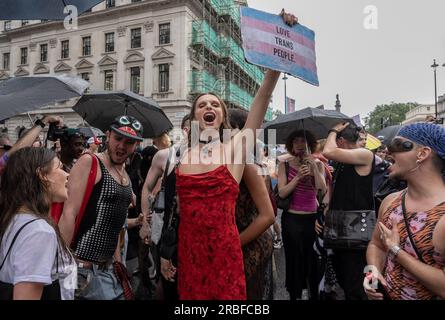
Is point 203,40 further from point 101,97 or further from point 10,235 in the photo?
point 10,235

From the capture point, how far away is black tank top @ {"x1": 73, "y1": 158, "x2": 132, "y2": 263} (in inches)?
90.4

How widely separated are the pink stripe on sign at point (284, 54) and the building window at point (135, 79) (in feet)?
96.5

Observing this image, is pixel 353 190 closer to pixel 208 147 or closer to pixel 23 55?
pixel 208 147

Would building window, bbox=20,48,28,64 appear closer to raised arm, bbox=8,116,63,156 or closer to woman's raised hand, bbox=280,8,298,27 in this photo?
raised arm, bbox=8,116,63,156

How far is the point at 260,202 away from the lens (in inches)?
90.8

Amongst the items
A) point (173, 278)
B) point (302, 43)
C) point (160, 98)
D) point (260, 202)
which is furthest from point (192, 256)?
point (160, 98)

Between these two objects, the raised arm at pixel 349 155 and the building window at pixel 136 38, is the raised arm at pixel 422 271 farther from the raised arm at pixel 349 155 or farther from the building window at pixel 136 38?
the building window at pixel 136 38

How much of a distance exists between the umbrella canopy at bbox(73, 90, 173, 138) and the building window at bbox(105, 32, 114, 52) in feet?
94.4

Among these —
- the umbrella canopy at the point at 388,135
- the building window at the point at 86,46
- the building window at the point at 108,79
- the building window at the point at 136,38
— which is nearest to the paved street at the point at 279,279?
the umbrella canopy at the point at 388,135

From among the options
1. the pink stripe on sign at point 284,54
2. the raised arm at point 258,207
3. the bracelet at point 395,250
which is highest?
the pink stripe on sign at point 284,54

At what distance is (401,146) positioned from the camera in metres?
1.90

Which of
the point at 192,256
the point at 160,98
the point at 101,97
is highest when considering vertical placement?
the point at 160,98

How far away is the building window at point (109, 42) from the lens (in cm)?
3155

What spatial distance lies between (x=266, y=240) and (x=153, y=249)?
2.74 feet
